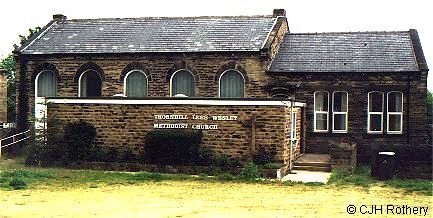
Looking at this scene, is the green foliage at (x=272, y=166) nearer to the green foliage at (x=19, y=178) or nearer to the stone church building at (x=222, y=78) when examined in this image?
the stone church building at (x=222, y=78)

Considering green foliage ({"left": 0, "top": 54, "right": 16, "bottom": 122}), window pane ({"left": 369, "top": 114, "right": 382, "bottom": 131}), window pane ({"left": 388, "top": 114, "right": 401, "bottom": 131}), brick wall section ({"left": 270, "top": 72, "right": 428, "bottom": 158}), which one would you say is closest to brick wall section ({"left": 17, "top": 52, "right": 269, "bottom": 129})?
brick wall section ({"left": 270, "top": 72, "right": 428, "bottom": 158})

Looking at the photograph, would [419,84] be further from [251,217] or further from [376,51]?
[251,217]

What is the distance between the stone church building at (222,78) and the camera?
22969 mm

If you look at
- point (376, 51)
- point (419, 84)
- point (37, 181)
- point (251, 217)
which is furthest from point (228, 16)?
point (251, 217)

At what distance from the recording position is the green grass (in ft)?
58.5

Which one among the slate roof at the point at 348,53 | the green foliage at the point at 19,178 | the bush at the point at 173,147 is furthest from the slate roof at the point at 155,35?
the green foliage at the point at 19,178

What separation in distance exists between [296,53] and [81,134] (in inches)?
477

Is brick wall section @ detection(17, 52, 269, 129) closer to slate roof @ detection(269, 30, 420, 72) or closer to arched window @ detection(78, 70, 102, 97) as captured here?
arched window @ detection(78, 70, 102, 97)

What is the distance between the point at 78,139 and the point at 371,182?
37.6 ft

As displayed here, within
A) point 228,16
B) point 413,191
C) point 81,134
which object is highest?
point 228,16

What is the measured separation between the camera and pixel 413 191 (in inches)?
685

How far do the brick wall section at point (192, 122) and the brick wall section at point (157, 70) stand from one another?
19.9ft

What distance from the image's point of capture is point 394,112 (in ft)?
88.2

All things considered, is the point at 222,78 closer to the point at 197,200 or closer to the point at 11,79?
the point at 197,200
